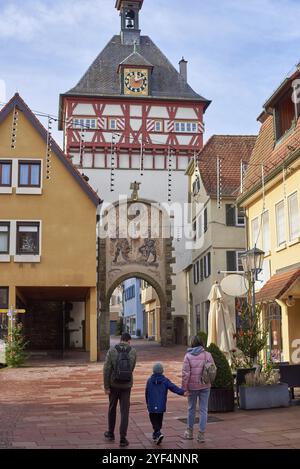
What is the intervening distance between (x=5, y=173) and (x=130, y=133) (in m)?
19.8

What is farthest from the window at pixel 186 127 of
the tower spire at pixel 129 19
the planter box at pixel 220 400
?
the planter box at pixel 220 400

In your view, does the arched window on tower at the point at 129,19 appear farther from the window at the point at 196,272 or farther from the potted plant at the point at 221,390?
the potted plant at the point at 221,390

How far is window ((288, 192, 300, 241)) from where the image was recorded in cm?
1802

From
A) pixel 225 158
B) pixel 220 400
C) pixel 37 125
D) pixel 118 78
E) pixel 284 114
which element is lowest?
pixel 220 400

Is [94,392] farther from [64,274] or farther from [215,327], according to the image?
[64,274]

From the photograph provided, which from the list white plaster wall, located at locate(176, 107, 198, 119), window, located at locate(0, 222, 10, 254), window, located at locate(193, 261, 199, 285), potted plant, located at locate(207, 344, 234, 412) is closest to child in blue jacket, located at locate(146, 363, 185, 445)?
potted plant, located at locate(207, 344, 234, 412)

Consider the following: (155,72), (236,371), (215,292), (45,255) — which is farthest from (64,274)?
(155,72)

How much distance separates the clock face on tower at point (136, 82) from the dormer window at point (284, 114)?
1082 inches

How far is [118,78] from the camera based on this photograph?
49062 millimetres

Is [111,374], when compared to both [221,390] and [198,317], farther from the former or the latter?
[198,317]

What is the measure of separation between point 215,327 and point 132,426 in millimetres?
7295

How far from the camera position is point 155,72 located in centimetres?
5091

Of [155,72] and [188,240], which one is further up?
[155,72]

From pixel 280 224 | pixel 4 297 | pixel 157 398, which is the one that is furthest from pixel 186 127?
pixel 157 398
